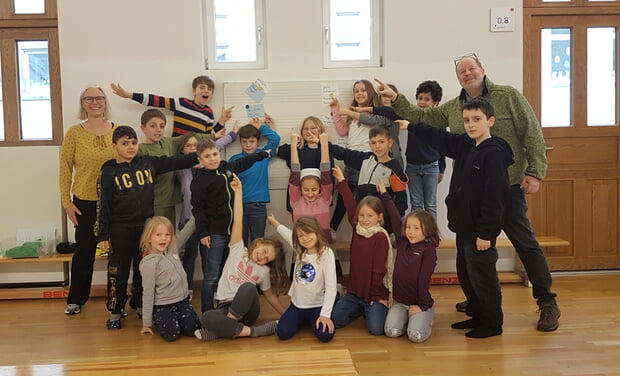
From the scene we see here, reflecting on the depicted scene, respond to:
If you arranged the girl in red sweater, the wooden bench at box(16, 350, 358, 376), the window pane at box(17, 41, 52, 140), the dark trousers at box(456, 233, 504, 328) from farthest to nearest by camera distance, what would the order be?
1. the window pane at box(17, 41, 52, 140)
2. the girl in red sweater
3. the dark trousers at box(456, 233, 504, 328)
4. the wooden bench at box(16, 350, 358, 376)

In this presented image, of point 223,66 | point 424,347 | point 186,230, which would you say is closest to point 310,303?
point 424,347

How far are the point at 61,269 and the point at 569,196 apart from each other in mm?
4165

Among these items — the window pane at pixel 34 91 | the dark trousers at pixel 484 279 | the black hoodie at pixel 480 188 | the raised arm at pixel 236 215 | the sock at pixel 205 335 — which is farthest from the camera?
the window pane at pixel 34 91

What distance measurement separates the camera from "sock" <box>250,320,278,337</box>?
11.1 ft

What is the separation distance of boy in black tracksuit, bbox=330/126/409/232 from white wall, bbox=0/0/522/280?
826 millimetres

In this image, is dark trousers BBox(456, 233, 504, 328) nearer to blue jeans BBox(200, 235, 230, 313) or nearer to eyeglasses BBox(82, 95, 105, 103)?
blue jeans BBox(200, 235, 230, 313)

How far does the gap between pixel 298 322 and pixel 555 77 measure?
308 centimetres

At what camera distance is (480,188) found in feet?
10.2

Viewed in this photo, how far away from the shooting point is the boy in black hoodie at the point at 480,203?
3076 millimetres

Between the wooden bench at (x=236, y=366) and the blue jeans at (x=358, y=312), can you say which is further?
the blue jeans at (x=358, y=312)

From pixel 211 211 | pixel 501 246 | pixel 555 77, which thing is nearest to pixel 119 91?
pixel 211 211

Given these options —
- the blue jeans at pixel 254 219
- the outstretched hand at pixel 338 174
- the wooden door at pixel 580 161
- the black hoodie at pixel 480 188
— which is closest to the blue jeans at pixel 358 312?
the black hoodie at pixel 480 188

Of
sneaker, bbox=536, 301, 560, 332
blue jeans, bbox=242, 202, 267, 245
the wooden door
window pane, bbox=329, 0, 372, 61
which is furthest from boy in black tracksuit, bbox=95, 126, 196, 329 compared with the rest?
the wooden door

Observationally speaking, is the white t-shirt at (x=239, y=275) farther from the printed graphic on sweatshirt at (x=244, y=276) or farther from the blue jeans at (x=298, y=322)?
the blue jeans at (x=298, y=322)
